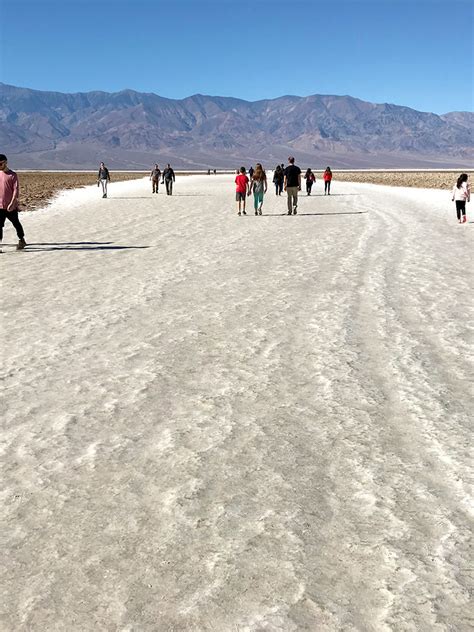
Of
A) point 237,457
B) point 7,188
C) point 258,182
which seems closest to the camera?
point 237,457

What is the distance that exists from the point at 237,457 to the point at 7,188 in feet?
32.0

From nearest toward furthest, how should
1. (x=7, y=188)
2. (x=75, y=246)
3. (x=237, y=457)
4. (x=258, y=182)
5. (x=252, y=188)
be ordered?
(x=237, y=457) < (x=7, y=188) < (x=75, y=246) < (x=258, y=182) < (x=252, y=188)

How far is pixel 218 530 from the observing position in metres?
3.04

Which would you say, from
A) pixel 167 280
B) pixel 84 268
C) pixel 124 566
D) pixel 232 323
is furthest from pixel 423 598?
pixel 84 268

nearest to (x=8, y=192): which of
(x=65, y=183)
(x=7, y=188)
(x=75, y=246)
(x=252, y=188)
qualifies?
(x=7, y=188)

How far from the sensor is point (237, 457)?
3.78 meters

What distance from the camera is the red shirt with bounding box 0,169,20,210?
11.9 m

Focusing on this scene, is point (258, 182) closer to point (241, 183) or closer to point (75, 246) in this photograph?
point (241, 183)

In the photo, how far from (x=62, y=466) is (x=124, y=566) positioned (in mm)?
1053

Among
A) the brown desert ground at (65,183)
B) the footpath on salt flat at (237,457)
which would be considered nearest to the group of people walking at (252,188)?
the footpath on salt flat at (237,457)

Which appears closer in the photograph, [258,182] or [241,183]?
[258,182]

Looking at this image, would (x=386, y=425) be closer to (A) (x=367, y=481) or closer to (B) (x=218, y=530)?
(A) (x=367, y=481)

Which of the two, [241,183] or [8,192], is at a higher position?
[241,183]

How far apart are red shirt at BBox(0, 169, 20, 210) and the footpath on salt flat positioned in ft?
12.9
